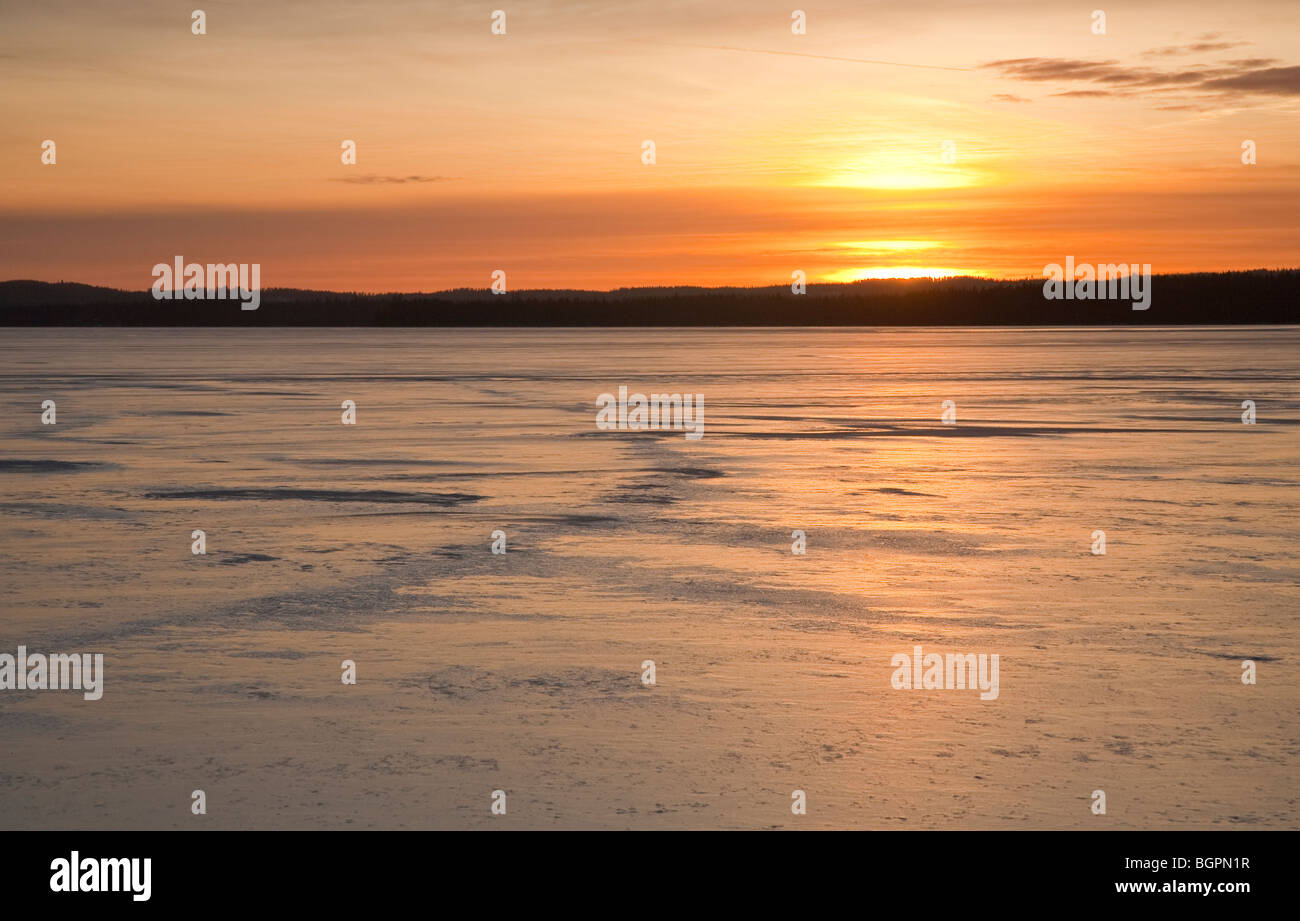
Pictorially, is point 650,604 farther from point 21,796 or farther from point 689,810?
point 21,796

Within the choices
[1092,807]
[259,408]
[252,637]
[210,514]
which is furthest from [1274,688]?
[259,408]

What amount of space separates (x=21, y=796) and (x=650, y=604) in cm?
450

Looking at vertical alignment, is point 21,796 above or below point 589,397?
below

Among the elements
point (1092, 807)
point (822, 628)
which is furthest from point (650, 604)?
point (1092, 807)

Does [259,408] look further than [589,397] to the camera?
No

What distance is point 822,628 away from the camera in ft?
28.9

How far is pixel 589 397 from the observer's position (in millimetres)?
31641

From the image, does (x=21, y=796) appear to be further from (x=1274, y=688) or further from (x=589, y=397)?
(x=589, y=397)
